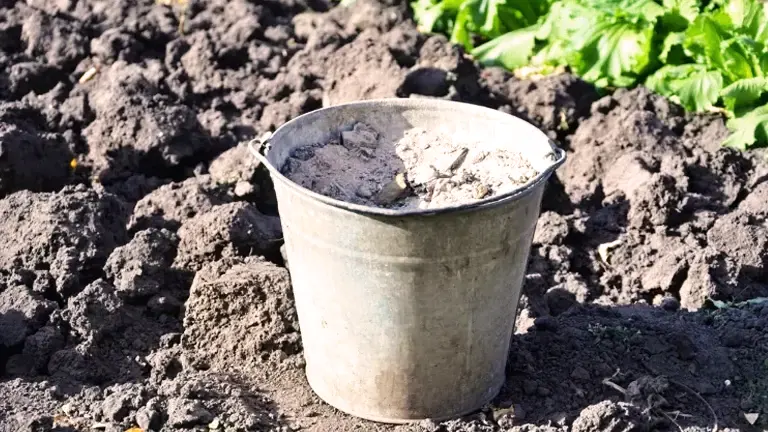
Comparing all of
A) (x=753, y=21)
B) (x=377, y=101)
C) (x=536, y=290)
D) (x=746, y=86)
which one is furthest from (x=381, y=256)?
(x=753, y=21)

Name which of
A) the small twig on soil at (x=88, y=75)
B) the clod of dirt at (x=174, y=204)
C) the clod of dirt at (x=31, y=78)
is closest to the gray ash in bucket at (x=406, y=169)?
the clod of dirt at (x=174, y=204)

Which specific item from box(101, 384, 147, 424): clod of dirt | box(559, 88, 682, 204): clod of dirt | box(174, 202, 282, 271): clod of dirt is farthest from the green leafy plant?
box(101, 384, 147, 424): clod of dirt

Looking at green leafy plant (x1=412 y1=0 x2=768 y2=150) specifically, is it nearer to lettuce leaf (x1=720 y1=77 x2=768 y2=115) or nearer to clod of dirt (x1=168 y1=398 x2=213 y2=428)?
lettuce leaf (x1=720 y1=77 x2=768 y2=115)

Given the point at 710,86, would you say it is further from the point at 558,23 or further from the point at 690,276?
the point at 690,276

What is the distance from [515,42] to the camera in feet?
20.7

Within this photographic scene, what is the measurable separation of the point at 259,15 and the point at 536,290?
3.24 meters

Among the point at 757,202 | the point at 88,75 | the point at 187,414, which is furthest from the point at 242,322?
the point at 88,75

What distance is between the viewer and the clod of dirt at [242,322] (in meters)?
4.07

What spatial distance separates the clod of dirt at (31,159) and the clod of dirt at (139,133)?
0.25 m

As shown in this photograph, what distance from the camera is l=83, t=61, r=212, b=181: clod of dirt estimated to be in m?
5.40

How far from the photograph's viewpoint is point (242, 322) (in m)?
4.12

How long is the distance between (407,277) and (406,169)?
1.91 ft

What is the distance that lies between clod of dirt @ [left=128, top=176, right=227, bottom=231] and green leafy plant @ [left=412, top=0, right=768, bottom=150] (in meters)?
2.20

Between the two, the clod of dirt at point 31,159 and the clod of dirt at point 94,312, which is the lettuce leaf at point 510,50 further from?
the clod of dirt at point 94,312
